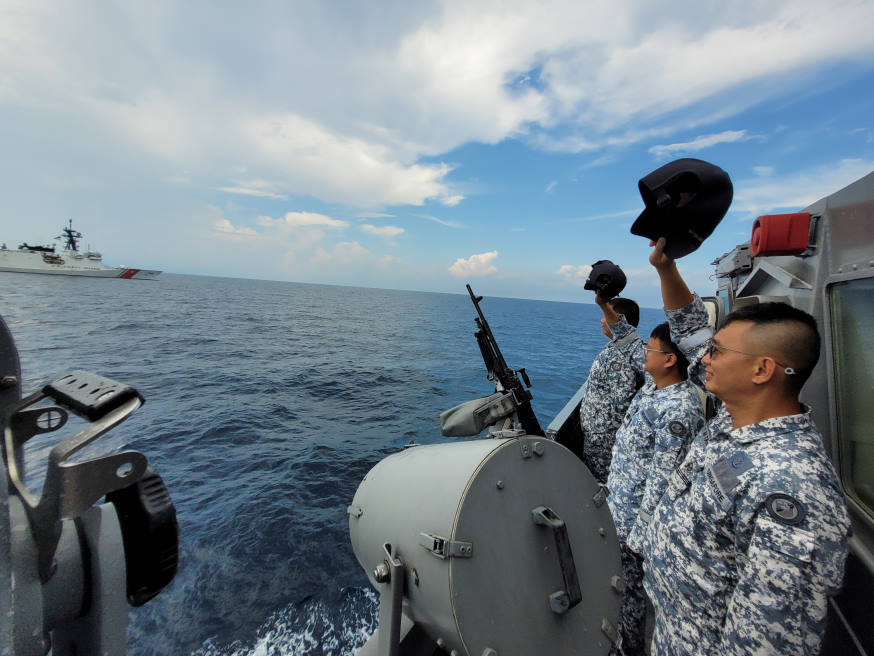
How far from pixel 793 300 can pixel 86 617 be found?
339cm

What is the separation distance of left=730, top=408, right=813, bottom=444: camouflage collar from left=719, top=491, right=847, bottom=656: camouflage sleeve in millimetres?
244

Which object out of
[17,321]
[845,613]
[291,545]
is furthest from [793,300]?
[17,321]

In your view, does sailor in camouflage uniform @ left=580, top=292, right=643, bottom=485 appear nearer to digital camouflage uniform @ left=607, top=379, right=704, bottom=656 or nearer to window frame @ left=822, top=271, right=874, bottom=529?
digital camouflage uniform @ left=607, top=379, right=704, bottom=656

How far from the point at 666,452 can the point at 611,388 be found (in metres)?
1.63

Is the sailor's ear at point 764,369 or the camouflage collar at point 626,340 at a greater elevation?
the sailor's ear at point 764,369

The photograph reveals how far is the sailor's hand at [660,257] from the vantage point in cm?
184

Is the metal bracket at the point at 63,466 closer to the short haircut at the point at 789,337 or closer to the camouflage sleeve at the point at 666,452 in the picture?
the short haircut at the point at 789,337

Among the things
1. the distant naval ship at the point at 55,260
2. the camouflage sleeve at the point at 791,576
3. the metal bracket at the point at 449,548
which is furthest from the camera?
the distant naval ship at the point at 55,260

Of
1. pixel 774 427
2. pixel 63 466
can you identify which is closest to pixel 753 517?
pixel 774 427

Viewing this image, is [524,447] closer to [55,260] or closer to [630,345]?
[630,345]

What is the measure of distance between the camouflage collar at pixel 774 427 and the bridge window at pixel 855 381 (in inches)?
27.9

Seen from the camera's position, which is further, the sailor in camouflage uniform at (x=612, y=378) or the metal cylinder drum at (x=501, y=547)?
the sailor in camouflage uniform at (x=612, y=378)

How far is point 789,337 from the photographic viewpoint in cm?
142

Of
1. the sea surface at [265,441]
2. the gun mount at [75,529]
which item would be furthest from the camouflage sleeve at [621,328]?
the gun mount at [75,529]
